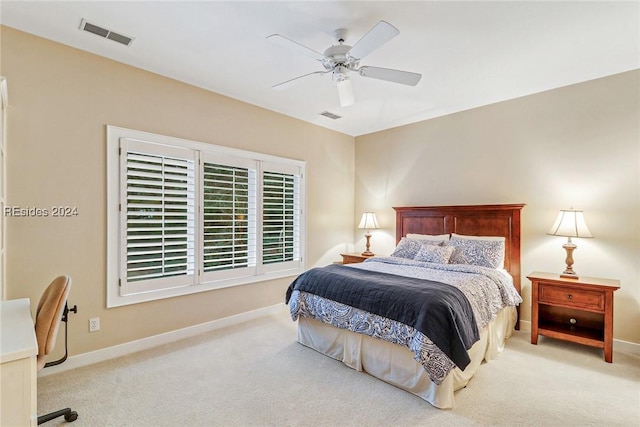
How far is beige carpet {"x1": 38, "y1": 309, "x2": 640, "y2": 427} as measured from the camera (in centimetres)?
211

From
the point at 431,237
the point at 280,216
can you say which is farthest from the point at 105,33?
the point at 431,237

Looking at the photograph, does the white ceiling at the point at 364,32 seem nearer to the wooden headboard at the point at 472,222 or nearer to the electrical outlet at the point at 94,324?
the wooden headboard at the point at 472,222

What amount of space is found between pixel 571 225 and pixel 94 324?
4.83 meters

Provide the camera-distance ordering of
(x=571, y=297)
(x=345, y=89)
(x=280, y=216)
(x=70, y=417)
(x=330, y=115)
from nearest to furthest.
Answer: (x=70, y=417), (x=345, y=89), (x=571, y=297), (x=280, y=216), (x=330, y=115)

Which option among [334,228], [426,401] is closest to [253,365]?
[426,401]

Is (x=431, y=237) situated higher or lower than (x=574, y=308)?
higher

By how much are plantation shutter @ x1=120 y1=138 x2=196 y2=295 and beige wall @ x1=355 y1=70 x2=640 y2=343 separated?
3.28 m

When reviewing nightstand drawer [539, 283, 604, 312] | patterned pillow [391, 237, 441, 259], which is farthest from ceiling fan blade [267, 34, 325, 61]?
nightstand drawer [539, 283, 604, 312]

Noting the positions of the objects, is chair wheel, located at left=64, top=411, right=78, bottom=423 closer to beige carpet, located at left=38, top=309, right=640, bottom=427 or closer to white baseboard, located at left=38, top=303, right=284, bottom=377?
beige carpet, located at left=38, top=309, right=640, bottom=427

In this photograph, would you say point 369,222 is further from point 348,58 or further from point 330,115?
point 348,58

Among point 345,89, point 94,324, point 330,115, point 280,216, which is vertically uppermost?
point 330,115

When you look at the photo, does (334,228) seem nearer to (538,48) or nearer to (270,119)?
(270,119)

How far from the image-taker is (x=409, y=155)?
4914 mm

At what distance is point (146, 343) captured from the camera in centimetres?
321
